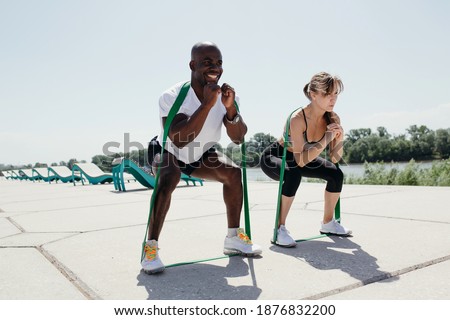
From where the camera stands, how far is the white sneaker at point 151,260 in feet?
7.29

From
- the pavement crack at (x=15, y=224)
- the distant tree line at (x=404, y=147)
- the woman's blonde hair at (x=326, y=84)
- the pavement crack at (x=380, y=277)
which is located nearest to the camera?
the pavement crack at (x=380, y=277)

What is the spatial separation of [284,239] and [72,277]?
4.88 feet

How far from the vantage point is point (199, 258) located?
260 cm

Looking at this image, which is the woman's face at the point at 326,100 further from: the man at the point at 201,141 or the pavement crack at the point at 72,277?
the pavement crack at the point at 72,277

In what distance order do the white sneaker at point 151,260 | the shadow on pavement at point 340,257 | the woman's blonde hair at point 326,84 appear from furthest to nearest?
the woman's blonde hair at point 326,84 < the white sneaker at point 151,260 < the shadow on pavement at point 340,257

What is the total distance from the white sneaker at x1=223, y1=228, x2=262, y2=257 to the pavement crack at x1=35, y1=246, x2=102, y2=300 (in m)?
1.01

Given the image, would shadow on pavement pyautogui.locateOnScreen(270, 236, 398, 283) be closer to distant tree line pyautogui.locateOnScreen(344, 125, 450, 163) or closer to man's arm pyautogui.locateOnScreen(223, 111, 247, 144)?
man's arm pyautogui.locateOnScreen(223, 111, 247, 144)

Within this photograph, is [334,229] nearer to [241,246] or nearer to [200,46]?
[241,246]

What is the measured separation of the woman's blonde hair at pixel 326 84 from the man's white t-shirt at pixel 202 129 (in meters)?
0.88

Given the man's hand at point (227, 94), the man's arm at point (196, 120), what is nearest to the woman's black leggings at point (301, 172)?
the man's hand at point (227, 94)

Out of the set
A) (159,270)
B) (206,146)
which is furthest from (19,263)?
(206,146)

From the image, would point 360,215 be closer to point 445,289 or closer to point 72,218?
point 445,289

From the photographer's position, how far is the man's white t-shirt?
238 centimetres
